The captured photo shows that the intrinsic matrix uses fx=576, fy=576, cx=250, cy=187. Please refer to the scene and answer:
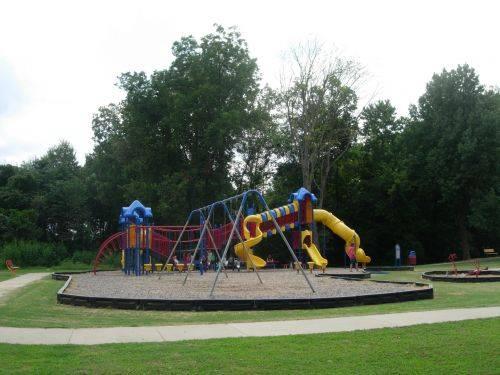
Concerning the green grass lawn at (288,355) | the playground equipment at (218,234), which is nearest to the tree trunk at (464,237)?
the playground equipment at (218,234)

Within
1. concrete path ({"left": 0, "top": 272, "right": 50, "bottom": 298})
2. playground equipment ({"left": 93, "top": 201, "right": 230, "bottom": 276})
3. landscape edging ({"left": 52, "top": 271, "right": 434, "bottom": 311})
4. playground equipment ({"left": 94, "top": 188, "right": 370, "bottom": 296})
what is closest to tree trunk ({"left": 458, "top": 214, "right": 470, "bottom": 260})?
playground equipment ({"left": 94, "top": 188, "right": 370, "bottom": 296})

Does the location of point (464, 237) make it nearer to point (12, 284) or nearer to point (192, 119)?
point (192, 119)

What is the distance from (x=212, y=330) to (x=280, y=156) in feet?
145

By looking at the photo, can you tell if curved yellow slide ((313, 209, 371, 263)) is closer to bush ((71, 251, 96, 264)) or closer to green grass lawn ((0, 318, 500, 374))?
bush ((71, 251, 96, 264))

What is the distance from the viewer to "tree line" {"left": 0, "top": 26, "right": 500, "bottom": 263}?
151 ft

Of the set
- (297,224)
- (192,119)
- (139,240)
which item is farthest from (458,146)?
(139,240)

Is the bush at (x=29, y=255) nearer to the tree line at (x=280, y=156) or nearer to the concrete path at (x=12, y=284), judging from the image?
the tree line at (x=280, y=156)

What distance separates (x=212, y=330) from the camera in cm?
971

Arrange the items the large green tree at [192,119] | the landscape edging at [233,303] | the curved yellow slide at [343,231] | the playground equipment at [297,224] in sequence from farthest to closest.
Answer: the large green tree at [192,119]
the curved yellow slide at [343,231]
the playground equipment at [297,224]
the landscape edging at [233,303]

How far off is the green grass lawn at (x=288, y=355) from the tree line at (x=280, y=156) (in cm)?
3451

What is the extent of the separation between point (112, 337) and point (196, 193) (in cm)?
3649

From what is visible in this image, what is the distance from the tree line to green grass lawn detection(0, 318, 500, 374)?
1359 inches

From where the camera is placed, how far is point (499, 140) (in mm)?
45562

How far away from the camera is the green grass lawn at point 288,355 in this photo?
22.0 ft
